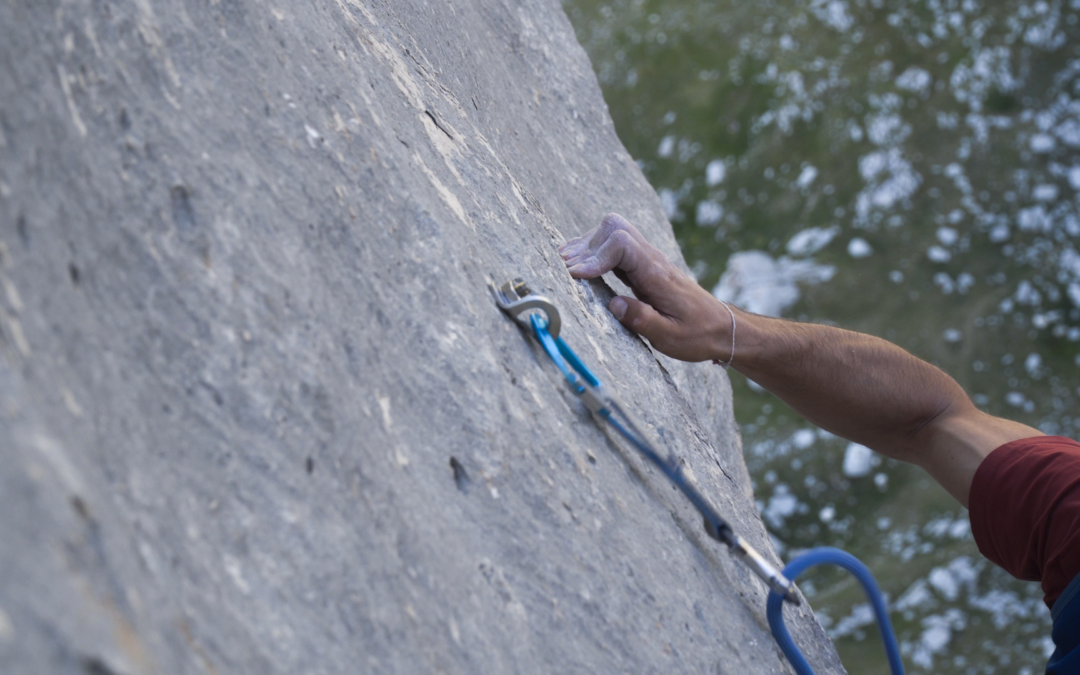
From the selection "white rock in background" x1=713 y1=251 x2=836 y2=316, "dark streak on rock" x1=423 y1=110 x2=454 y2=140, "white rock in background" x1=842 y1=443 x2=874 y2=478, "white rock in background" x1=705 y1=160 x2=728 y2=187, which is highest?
"dark streak on rock" x1=423 y1=110 x2=454 y2=140

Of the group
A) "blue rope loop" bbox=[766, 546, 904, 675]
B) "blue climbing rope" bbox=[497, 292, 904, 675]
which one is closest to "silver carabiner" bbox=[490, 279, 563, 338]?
"blue climbing rope" bbox=[497, 292, 904, 675]

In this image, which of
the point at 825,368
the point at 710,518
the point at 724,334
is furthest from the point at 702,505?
the point at 825,368

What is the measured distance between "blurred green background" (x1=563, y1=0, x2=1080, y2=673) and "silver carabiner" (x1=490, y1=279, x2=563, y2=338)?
10.3 feet

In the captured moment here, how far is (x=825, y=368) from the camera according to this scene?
5.91ft

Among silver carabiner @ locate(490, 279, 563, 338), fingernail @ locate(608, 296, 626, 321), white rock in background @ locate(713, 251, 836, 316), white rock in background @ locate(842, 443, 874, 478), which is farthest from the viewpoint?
white rock in background @ locate(713, 251, 836, 316)

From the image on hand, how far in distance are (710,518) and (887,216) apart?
458 centimetres

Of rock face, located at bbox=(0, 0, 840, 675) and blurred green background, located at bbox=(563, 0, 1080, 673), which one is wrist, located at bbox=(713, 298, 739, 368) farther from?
blurred green background, located at bbox=(563, 0, 1080, 673)

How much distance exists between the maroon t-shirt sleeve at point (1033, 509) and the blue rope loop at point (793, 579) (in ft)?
1.86

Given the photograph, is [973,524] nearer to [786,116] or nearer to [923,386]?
[923,386]

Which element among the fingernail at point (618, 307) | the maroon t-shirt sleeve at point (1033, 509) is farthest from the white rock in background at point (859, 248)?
the fingernail at point (618, 307)

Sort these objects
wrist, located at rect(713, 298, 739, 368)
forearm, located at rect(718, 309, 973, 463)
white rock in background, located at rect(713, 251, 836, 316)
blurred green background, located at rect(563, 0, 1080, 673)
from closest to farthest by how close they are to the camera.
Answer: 1. wrist, located at rect(713, 298, 739, 368)
2. forearm, located at rect(718, 309, 973, 463)
3. blurred green background, located at rect(563, 0, 1080, 673)
4. white rock in background, located at rect(713, 251, 836, 316)

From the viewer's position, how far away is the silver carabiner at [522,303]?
43.7 inches

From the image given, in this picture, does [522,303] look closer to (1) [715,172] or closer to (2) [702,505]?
(2) [702,505]

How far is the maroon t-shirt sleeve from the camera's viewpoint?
61.9 inches
